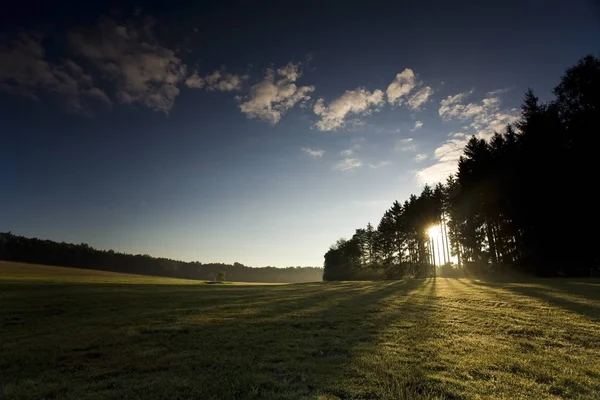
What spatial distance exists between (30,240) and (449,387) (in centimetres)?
18865

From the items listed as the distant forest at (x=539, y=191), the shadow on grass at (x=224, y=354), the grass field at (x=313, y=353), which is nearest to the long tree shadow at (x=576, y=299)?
the grass field at (x=313, y=353)

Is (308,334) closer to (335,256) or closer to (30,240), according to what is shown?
(335,256)

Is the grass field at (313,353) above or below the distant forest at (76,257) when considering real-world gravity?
below

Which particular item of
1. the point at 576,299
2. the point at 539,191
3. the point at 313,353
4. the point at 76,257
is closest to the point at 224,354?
the point at 313,353

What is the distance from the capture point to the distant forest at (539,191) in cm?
3366

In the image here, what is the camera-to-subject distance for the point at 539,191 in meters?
36.9

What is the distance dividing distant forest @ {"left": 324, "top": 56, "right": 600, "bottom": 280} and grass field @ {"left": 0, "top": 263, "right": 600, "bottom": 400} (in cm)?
2162

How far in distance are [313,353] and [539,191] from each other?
39146 millimetres

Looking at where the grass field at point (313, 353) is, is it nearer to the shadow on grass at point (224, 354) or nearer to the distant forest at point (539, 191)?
the shadow on grass at point (224, 354)

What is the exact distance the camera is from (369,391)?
6.82 meters

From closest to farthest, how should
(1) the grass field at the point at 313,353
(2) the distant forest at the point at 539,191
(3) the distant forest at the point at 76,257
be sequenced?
1. (1) the grass field at the point at 313,353
2. (2) the distant forest at the point at 539,191
3. (3) the distant forest at the point at 76,257

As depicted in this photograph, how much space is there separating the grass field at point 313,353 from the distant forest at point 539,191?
2162 cm

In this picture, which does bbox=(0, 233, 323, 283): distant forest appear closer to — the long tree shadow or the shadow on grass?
the shadow on grass

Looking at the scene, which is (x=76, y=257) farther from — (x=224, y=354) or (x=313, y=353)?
(x=313, y=353)
